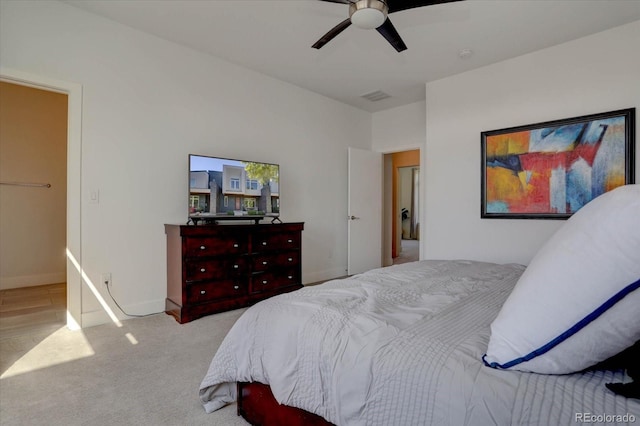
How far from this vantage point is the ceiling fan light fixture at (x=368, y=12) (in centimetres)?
205

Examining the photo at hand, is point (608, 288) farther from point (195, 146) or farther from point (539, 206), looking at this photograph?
point (195, 146)

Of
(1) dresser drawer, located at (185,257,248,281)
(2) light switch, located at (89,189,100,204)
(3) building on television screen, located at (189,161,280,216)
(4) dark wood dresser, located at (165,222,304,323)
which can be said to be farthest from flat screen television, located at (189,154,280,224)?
(2) light switch, located at (89,189,100,204)

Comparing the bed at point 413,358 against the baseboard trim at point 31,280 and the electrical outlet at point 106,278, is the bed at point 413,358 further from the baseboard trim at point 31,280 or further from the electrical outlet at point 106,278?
the baseboard trim at point 31,280

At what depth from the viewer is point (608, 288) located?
71 centimetres

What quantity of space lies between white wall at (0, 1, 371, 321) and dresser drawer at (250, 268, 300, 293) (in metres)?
0.93

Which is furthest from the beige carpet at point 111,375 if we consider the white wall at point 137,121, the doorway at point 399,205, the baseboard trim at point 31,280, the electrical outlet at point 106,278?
the doorway at point 399,205

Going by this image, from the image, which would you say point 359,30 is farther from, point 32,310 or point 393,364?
point 32,310

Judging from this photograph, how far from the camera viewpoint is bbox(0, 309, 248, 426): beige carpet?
1.59 m

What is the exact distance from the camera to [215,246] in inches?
122

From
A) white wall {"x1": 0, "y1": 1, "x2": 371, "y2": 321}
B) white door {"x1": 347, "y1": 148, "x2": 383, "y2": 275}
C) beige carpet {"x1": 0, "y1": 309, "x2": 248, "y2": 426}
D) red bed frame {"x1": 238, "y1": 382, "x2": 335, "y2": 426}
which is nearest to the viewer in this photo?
red bed frame {"x1": 238, "y1": 382, "x2": 335, "y2": 426}

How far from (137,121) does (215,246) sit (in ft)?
4.71

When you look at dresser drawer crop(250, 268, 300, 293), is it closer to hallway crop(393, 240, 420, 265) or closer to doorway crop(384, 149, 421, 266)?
doorway crop(384, 149, 421, 266)

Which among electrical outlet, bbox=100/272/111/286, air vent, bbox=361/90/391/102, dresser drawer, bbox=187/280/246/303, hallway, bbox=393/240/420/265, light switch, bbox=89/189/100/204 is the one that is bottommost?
hallway, bbox=393/240/420/265

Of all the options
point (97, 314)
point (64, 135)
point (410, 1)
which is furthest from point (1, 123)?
point (410, 1)
